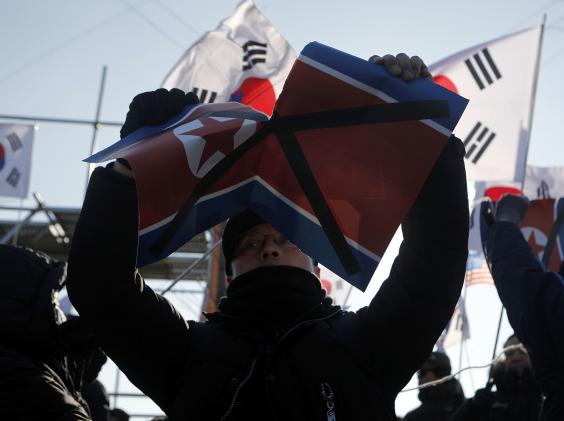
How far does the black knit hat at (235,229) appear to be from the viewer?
7.12 ft

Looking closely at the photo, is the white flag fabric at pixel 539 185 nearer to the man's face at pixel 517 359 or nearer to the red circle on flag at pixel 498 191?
the red circle on flag at pixel 498 191

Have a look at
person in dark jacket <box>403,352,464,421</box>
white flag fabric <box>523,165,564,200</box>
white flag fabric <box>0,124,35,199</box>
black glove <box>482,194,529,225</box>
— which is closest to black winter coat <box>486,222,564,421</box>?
black glove <box>482,194,529,225</box>

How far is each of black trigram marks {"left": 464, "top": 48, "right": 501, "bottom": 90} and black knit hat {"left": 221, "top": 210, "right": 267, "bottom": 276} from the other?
192 inches

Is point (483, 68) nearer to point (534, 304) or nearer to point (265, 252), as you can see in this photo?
point (534, 304)

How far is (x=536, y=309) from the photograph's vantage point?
9.33ft

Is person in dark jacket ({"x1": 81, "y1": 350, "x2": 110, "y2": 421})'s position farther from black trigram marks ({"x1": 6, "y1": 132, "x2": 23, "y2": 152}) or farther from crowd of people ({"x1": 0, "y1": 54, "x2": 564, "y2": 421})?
black trigram marks ({"x1": 6, "y1": 132, "x2": 23, "y2": 152})

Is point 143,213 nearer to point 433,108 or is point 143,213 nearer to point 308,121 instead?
point 308,121

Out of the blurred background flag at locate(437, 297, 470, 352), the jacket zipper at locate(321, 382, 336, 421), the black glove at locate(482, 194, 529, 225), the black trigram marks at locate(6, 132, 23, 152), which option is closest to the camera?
the jacket zipper at locate(321, 382, 336, 421)

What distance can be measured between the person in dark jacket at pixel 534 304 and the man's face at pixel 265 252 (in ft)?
3.30

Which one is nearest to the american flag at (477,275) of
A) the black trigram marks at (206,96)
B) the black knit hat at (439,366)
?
the black trigram marks at (206,96)

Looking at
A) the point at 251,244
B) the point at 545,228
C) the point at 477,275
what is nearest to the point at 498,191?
the point at 477,275

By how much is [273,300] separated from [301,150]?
17.4 inches

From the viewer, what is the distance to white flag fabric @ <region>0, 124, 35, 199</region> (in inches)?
460

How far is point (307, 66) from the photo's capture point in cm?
227
